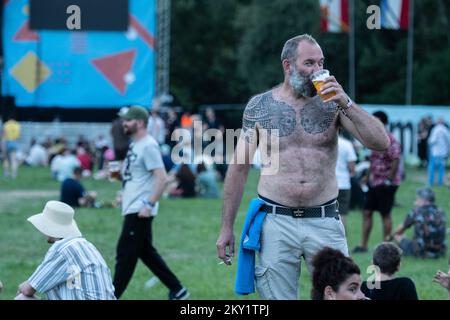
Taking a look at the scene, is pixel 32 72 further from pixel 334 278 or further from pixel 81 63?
pixel 334 278

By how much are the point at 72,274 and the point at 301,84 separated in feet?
6.17

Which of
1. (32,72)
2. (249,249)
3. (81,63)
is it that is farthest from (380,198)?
(32,72)

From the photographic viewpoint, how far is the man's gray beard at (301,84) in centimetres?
623

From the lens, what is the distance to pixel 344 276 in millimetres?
5219

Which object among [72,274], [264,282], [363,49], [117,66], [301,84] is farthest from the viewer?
[363,49]

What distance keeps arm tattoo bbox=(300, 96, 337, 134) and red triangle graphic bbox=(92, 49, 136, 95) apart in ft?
94.1

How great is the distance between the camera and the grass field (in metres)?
11.0

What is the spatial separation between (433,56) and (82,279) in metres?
43.2

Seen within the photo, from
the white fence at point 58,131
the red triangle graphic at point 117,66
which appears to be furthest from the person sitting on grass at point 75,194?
the white fence at point 58,131

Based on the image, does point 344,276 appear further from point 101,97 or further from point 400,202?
point 101,97

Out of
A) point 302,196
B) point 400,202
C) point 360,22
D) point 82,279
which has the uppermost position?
point 360,22

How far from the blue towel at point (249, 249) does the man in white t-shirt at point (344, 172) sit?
6947mm

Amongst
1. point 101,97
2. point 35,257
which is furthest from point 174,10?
point 35,257

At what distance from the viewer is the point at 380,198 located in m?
14.0
